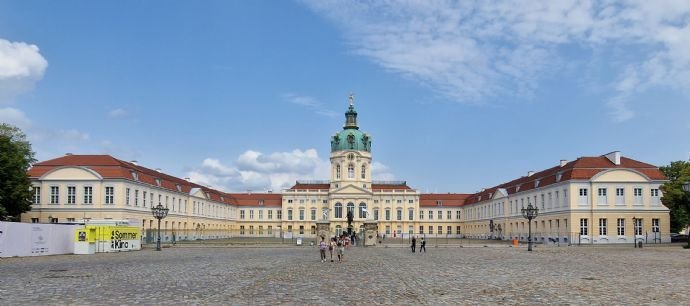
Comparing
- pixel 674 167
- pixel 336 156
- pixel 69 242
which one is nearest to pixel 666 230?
pixel 674 167

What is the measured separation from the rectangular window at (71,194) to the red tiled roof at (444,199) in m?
80.4

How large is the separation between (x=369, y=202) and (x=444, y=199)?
1705cm

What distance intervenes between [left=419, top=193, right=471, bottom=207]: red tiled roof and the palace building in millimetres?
403

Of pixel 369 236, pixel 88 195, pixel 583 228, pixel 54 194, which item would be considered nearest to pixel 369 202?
pixel 583 228

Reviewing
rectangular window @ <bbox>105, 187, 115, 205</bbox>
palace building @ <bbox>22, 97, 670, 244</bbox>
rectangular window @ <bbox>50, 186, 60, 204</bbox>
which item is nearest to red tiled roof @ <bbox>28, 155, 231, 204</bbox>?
Answer: palace building @ <bbox>22, 97, 670, 244</bbox>

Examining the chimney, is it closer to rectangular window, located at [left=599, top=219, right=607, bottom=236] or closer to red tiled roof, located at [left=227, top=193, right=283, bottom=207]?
A: rectangular window, located at [left=599, top=219, right=607, bottom=236]

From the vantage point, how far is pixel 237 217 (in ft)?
445

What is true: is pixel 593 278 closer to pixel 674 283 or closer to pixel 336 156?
pixel 674 283

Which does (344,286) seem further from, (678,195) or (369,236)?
(678,195)

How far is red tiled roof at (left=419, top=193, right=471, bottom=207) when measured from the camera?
5344 inches

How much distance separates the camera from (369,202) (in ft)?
431

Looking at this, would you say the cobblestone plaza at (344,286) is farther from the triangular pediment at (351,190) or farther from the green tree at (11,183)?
the triangular pediment at (351,190)

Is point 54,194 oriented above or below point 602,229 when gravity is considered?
above

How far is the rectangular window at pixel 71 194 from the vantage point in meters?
69.1
